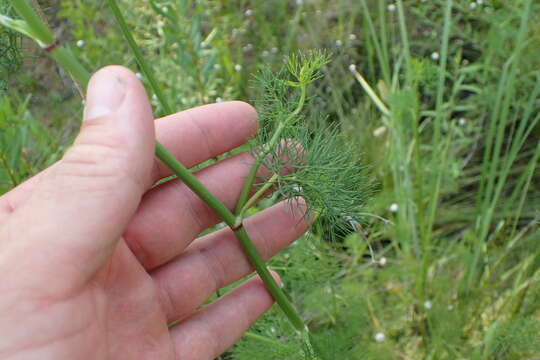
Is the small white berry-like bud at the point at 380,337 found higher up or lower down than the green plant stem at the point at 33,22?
lower down

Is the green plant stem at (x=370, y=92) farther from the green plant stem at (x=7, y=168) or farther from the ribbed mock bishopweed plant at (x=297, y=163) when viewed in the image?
the green plant stem at (x=7, y=168)

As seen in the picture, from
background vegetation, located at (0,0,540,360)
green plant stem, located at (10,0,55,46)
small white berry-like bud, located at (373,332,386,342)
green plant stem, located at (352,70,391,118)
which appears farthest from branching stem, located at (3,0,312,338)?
green plant stem, located at (352,70,391,118)

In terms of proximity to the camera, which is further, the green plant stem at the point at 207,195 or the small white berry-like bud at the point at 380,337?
the small white berry-like bud at the point at 380,337

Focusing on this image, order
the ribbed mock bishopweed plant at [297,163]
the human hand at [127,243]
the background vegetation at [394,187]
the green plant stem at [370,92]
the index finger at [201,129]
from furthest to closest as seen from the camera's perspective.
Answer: the green plant stem at [370,92] → the background vegetation at [394,187] → the index finger at [201,129] → the ribbed mock bishopweed plant at [297,163] → the human hand at [127,243]

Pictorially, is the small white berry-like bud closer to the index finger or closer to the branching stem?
the branching stem

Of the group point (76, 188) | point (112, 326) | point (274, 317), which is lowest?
point (274, 317)

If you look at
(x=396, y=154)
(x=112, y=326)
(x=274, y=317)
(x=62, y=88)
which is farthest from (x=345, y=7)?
(x=112, y=326)

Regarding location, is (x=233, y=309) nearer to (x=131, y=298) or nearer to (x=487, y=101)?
(x=131, y=298)

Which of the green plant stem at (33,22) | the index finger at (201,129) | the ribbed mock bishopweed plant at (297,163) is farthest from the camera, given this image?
the index finger at (201,129)

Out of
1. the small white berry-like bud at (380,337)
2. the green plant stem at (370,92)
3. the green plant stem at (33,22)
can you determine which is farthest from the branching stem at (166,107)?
the green plant stem at (370,92)
